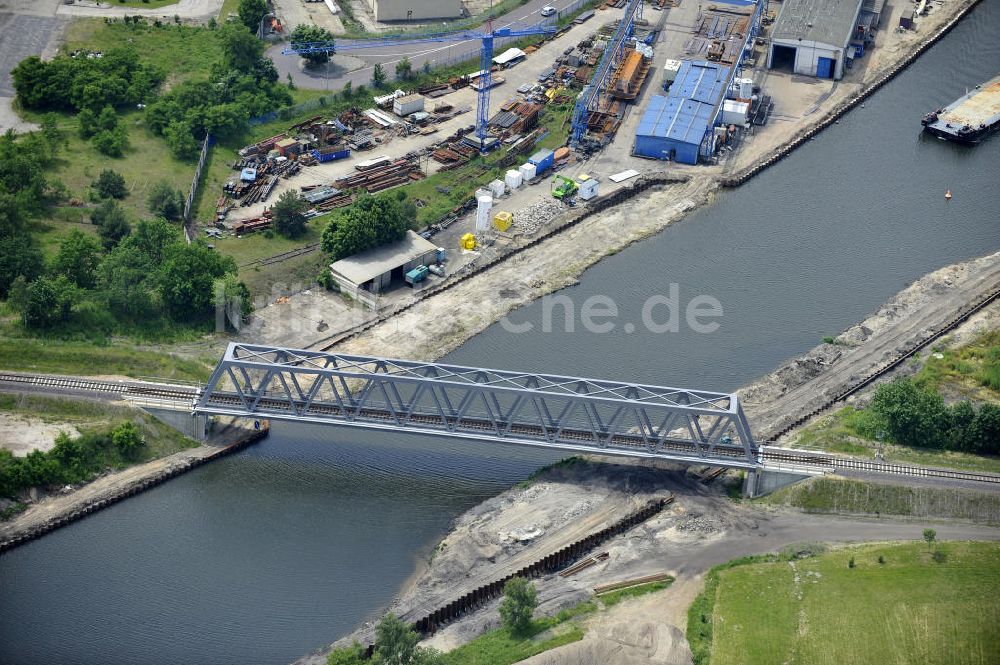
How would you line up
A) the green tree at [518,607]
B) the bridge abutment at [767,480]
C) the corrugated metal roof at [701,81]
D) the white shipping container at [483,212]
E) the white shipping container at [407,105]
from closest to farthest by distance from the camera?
the green tree at [518,607] < the bridge abutment at [767,480] < the white shipping container at [483,212] < the white shipping container at [407,105] < the corrugated metal roof at [701,81]

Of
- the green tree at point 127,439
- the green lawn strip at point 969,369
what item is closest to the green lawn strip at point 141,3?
the green tree at point 127,439

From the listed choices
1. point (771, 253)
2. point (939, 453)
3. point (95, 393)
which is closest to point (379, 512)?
point (95, 393)

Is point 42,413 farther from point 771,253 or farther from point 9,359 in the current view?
point 771,253

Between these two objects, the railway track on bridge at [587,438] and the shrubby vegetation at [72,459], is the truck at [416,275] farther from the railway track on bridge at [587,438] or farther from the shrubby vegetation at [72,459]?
the shrubby vegetation at [72,459]

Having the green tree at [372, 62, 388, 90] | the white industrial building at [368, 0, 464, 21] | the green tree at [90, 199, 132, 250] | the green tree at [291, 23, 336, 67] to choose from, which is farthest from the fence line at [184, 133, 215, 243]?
the white industrial building at [368, 0, 464, 21]

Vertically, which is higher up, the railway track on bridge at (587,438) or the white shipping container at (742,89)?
the white shipping container at (742,89)

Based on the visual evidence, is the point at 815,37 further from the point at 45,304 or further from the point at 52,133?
the point at 45,304

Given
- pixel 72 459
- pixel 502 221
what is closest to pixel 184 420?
pixel 72 459
